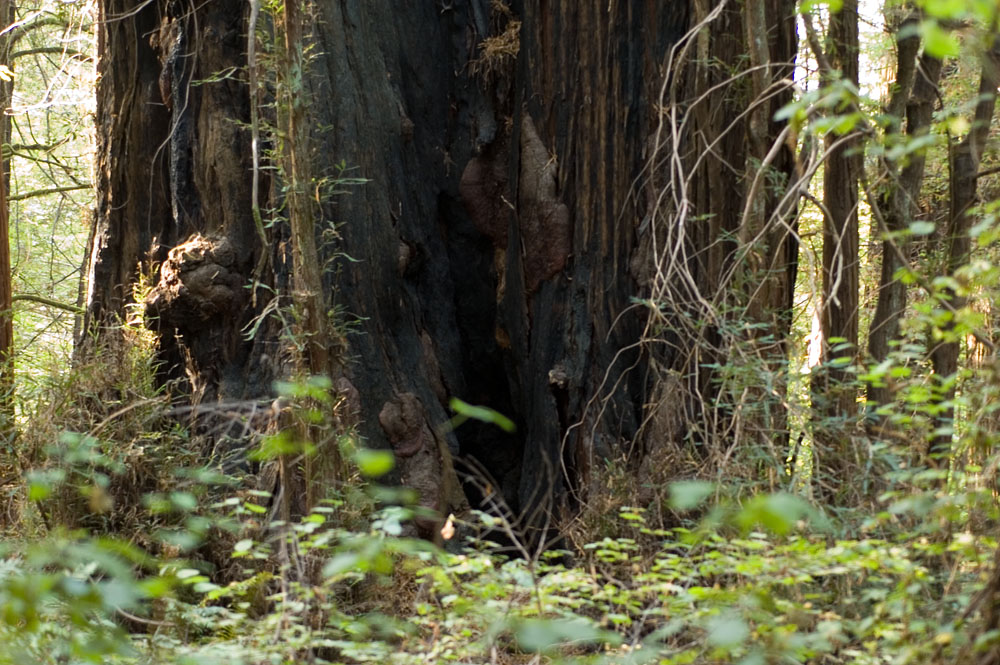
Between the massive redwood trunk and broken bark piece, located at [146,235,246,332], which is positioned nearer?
the massive redwood trunk

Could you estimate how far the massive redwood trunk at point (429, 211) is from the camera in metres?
5.87

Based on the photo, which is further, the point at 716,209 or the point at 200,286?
the point at 200,286

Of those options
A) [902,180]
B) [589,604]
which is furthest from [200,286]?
[902,180]

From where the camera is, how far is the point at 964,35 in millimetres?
4781

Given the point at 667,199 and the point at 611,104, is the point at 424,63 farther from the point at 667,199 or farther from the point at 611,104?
the point at 667,199

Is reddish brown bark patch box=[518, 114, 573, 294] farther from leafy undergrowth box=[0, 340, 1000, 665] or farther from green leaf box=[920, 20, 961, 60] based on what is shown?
green leaf box=[920, 20, 961, 60]

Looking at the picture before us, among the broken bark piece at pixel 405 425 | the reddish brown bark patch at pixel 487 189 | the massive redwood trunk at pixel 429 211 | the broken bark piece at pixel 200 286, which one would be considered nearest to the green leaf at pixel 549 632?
the massive redwood trunk at pixel 429 211

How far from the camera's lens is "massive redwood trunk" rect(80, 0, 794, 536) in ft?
19.2

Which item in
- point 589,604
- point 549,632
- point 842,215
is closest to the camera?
point 549,632

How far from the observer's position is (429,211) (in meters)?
6.67

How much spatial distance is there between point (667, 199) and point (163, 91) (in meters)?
3.50

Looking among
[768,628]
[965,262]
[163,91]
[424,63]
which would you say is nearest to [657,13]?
[424,63]

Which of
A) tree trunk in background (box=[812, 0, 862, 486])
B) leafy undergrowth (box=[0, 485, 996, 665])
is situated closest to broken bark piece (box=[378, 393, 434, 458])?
leafy undergrowth (box=[0, 485, 996, 665])

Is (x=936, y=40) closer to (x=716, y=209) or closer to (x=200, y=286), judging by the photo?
(x=716, y=209)
